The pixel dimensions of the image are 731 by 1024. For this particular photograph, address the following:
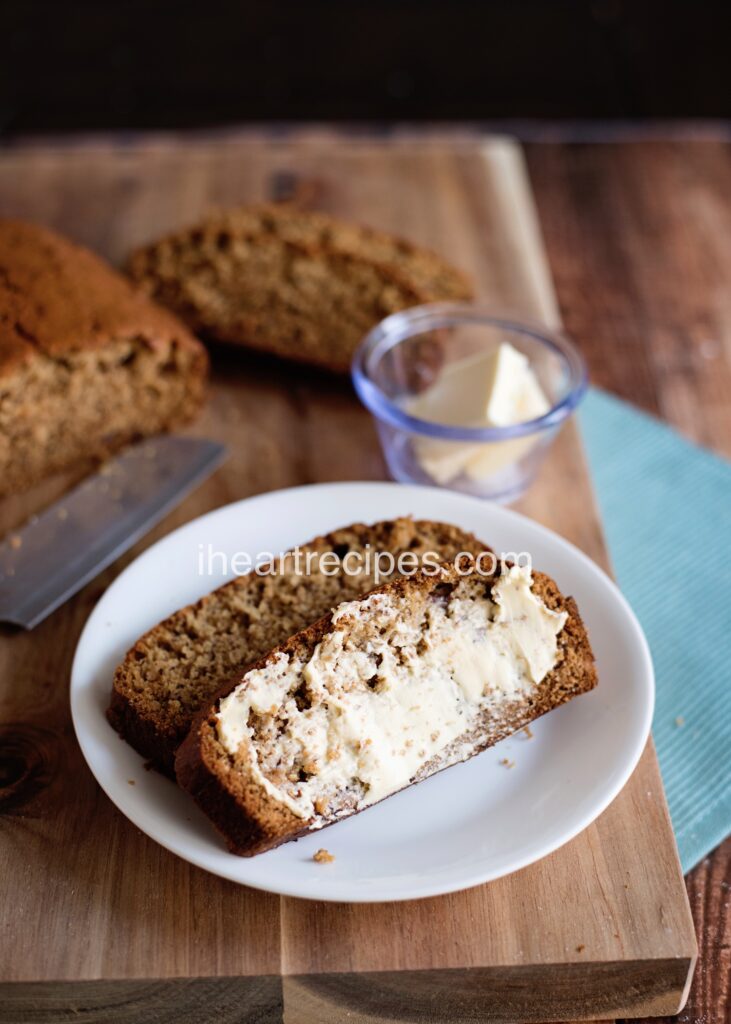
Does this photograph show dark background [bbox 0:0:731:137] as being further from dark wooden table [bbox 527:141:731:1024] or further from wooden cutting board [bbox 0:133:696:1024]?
wooden cutting board [bbox 0:133:696:1024]

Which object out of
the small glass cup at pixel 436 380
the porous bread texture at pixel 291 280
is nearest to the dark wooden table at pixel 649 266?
the small glass cup at pixel 436 380

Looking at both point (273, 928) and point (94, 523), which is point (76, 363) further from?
point (273, 928)

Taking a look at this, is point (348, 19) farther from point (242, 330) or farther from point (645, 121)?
point (242, 330)

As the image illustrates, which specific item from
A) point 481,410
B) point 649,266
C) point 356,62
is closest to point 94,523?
point 481,410

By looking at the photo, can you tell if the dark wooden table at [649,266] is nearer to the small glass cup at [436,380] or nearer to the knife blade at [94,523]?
the small glass cup at [436,380]

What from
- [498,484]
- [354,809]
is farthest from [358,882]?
[498,484]

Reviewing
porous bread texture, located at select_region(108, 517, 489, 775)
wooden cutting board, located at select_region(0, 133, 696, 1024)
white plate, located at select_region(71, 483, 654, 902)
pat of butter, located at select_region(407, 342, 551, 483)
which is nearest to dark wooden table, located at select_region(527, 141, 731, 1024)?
pat of butter, located at select_region(407, 342, 551, 483)
